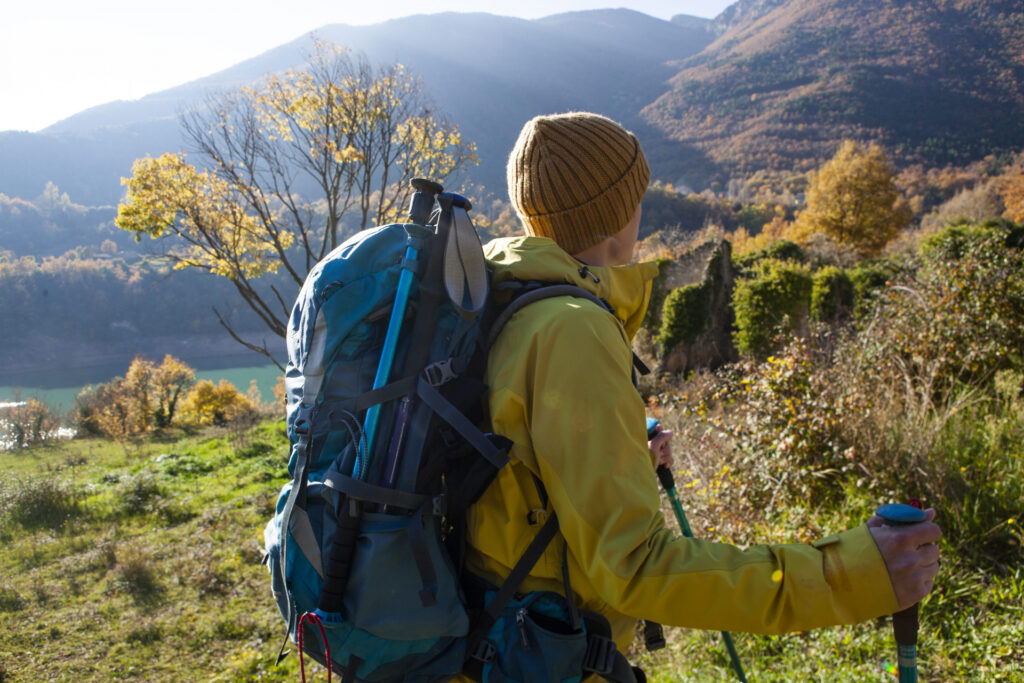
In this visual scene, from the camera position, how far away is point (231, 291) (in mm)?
63031

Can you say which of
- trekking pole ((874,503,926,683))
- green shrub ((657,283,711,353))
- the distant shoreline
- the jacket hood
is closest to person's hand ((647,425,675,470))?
the jacket hood

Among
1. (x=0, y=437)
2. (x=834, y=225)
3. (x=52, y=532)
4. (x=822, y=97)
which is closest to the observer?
(x=52, y=532)

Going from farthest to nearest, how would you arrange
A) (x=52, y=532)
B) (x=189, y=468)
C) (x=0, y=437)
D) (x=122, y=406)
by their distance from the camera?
(x=122, y=406) < (x=189, y=468) < (x=0, y=437) < (x=52, y=532)

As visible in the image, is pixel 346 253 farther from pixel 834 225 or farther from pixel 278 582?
pixel 834 225

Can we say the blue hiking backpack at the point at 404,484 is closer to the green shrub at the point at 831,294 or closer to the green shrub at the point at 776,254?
the green shrub at the point at 831,294

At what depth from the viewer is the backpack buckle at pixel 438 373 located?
108cm

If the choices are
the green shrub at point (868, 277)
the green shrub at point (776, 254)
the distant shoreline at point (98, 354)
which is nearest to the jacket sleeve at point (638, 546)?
the green shrub at point (868, 277)

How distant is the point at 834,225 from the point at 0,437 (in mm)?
39138

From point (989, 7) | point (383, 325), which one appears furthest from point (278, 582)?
point (989, 7)

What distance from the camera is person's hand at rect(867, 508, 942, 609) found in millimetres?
921

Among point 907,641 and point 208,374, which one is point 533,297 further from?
point 208,374

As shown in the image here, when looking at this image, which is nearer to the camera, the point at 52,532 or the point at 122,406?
the point at 52,532

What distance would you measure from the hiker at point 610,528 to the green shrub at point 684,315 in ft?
46.9

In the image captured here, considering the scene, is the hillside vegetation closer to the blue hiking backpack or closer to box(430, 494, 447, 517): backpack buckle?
the blue hiking backpack
